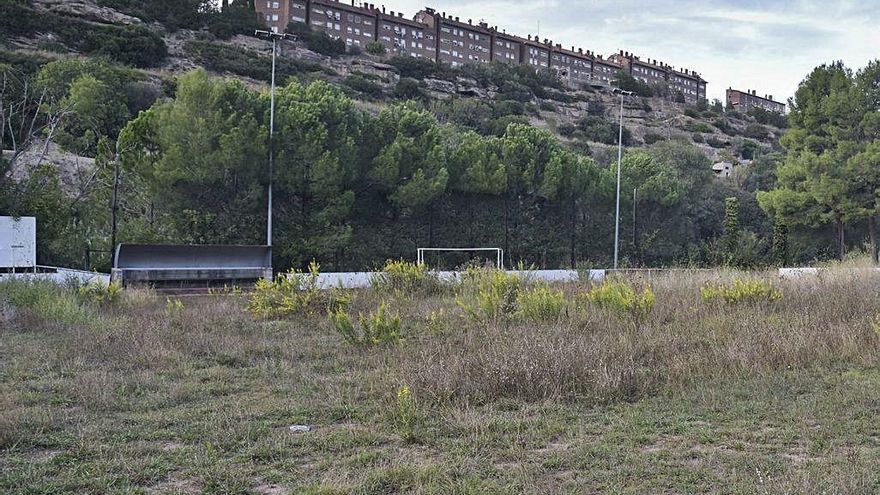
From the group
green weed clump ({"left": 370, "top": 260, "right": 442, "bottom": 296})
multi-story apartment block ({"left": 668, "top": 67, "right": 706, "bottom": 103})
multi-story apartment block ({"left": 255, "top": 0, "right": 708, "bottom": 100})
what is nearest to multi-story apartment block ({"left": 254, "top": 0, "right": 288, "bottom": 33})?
multi-story apartment block ({"left": 255, "top": 0, "right": 708, "bottom": 100})

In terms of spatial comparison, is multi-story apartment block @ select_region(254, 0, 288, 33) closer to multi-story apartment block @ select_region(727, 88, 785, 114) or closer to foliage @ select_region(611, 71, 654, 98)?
foliage @ select_region(611, 71, 654, 98)

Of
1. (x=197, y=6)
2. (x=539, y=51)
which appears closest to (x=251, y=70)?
(x=197, y=6)

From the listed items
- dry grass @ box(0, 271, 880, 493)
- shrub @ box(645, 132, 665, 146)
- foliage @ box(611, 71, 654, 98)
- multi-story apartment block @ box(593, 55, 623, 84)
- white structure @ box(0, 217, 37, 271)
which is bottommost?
dry grass @ box(0, 271, 880, 493)

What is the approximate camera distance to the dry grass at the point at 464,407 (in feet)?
12.9

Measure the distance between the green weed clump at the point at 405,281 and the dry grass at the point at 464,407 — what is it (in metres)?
5.29

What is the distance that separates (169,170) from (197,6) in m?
51.6

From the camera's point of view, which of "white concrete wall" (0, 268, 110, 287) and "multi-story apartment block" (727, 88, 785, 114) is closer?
"white concrete wall" (0, 268, 110, 287)

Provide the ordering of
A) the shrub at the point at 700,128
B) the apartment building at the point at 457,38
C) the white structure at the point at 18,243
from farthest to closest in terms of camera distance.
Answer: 1. the apartment building at the point at 457,38
2. the shrub at the point at 700,128
3. the white structure at the point at 18,243

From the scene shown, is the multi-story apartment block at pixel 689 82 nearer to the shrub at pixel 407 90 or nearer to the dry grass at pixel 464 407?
the shrub at pixel 407 90

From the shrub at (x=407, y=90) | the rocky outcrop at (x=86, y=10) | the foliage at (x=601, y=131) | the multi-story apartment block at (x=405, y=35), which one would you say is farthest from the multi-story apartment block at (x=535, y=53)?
the rocky outcrop at (x=86, y=10)

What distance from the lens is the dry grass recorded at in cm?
394

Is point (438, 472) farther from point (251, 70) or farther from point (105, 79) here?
point (251, 70)

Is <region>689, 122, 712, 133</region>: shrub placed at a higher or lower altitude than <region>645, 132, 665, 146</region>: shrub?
higher

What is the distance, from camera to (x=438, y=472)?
395 centimetres
